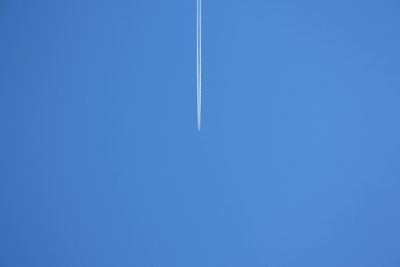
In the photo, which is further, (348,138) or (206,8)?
(348,138)

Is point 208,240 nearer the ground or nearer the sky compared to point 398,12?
nearer the ground

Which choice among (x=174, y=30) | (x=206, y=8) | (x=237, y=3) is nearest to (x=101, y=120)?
(x=174, y=30)

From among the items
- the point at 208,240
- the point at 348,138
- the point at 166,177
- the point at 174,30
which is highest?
the point at 174,30

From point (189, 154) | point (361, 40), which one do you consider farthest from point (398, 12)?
point (189, 154)

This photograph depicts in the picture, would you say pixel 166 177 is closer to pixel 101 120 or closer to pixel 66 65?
pixel 101 120

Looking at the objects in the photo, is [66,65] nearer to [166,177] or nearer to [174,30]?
[174,30]

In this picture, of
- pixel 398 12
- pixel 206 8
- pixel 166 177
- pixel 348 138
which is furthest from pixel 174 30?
pixel 398 12

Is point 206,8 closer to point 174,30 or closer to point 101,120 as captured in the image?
point 174,30

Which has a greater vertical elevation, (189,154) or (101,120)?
(101,120)

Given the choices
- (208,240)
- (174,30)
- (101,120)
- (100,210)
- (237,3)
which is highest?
(237,3)

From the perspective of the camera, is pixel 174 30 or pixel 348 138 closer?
pixel 174 30
